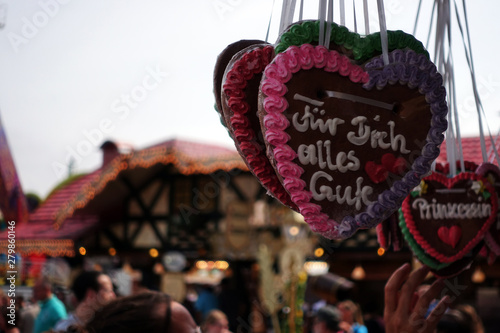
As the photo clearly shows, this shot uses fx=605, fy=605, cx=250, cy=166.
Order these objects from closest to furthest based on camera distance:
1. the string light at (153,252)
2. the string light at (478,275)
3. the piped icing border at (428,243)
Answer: the piped icing border at (428,243) → the string light at (478,275) → the string light at (153,252)

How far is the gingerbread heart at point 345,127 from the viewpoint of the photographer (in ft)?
4.62

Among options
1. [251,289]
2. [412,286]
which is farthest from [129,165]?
[412,286]

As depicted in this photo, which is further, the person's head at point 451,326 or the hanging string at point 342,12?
the person's head at point 451,326

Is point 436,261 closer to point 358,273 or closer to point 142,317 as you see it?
point 142,317

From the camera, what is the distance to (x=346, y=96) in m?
1.46

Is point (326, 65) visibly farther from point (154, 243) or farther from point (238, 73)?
point (154, 243)

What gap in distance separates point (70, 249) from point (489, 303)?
7.69 meters

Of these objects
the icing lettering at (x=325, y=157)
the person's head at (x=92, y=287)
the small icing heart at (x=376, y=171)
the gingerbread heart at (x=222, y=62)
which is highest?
the gingerbread heart at (x=222, y=62)

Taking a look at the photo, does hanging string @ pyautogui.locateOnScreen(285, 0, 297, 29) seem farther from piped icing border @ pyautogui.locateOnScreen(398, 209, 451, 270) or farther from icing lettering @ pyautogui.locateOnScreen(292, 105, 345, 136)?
piped icing border @ pyautogui.locateOnScreen(398, 209, 451, 270)

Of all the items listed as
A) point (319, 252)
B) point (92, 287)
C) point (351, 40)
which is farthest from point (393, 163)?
point (319, 252)

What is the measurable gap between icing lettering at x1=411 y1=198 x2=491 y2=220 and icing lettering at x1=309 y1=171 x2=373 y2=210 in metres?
0.80

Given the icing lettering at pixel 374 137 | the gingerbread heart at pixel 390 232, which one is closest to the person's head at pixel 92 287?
the gingerbread heart at pixel 390 232

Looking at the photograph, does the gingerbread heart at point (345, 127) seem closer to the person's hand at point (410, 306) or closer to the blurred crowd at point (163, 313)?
the blurred crowd at point (163, 313)

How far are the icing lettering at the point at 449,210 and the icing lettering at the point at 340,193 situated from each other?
800mm
